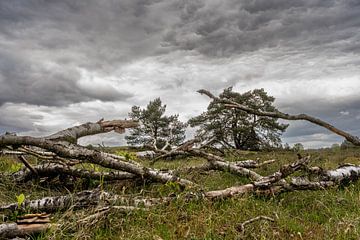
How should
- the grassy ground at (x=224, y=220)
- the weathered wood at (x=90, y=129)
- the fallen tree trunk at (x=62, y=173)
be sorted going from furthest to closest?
the fallen tree trunk at (x=62, y=173)
the weathered wood at (x=90, y=129)
the grassy ground at (x=224, y=220)

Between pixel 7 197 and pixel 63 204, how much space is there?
1784 mm

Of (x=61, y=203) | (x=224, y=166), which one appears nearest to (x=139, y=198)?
(x=61, y=203)

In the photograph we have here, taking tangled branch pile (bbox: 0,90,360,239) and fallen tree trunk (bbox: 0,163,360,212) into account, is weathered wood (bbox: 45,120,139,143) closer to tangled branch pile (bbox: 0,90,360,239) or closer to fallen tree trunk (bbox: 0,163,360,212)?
tangled branch pile (bbox: 0,90,360,239)

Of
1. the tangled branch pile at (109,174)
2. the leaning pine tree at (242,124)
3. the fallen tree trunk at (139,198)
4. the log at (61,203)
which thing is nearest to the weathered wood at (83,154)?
the tangled branch pile at (109,174)

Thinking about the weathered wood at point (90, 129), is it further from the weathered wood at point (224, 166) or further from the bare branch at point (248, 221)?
the bare branch at point (248, 221)

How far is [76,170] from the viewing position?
25.0ft

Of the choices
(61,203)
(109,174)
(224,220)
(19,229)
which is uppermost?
(109,174)

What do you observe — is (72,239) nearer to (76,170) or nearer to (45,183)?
(76,170)

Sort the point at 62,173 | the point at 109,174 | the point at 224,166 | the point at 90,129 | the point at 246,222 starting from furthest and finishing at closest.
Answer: the point at 224,166, the point at 90,129, the point at 62,173, the point at 109,174, the point at 246,222

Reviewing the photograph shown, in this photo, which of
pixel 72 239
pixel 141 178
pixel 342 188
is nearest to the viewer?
pixel 72 239

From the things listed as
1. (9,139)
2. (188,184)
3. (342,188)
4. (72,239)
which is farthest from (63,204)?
(342,188)

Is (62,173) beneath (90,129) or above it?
beneath

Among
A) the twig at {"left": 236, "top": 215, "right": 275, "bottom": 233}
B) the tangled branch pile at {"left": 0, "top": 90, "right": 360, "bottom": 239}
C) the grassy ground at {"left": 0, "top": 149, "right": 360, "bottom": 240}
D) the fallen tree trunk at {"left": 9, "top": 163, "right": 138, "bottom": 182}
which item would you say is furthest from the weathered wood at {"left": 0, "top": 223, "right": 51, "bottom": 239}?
the fallen tree trunk at {"left": 9, "top": 163, "right": 138, "bottom": 182}

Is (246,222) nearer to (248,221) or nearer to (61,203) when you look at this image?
(248,221)
